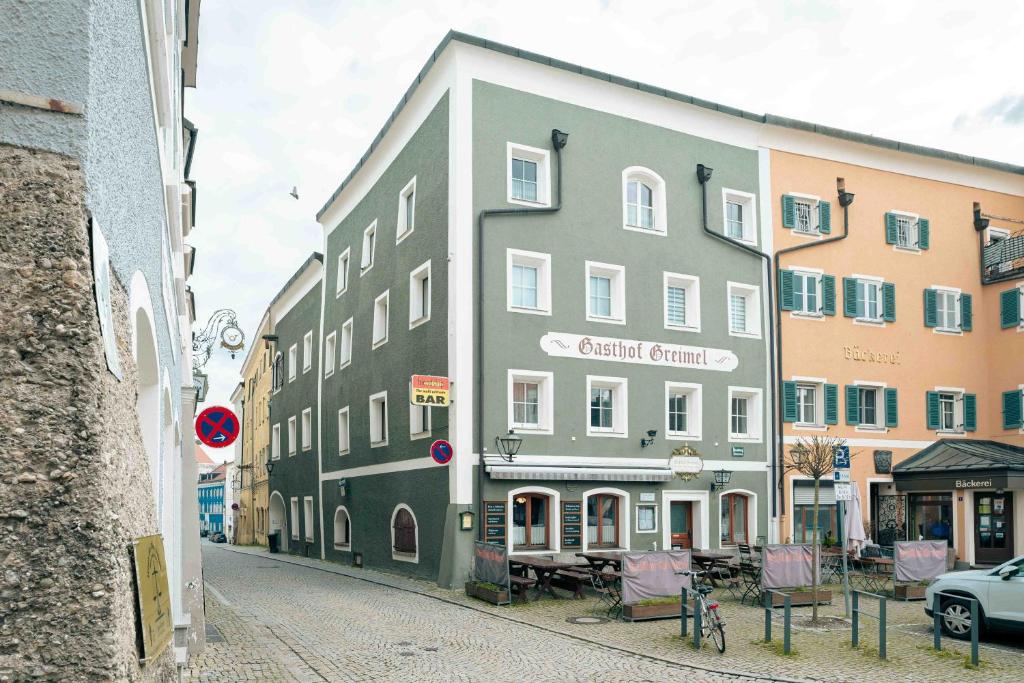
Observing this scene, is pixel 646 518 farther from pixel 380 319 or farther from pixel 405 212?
pixel 405 212

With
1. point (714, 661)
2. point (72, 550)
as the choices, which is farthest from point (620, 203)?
point (72, 550)

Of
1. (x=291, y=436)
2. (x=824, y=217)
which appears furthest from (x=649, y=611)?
(x=291, y=436)

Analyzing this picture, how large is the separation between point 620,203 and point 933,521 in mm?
13491

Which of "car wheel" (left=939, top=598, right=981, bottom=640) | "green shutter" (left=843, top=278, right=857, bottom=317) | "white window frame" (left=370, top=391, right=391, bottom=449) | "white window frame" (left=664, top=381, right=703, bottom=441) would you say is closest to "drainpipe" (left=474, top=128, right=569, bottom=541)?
"white window frame" (left=664, top=381, right=703, bottom=441)

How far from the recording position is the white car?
13586 mm

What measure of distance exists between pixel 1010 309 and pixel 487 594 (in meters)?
20.7

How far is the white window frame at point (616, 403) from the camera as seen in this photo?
79.7ft

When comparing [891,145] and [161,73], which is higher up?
[891,145]

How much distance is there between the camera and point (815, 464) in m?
20.3

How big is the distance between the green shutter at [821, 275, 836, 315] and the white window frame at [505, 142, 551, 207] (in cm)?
941

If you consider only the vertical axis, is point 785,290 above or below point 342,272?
below

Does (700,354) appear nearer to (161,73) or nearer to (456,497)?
(456,497)

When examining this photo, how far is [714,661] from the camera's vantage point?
12.5m

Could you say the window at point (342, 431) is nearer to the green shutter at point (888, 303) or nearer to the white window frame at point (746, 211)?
the white window frame at point (746, 211)
